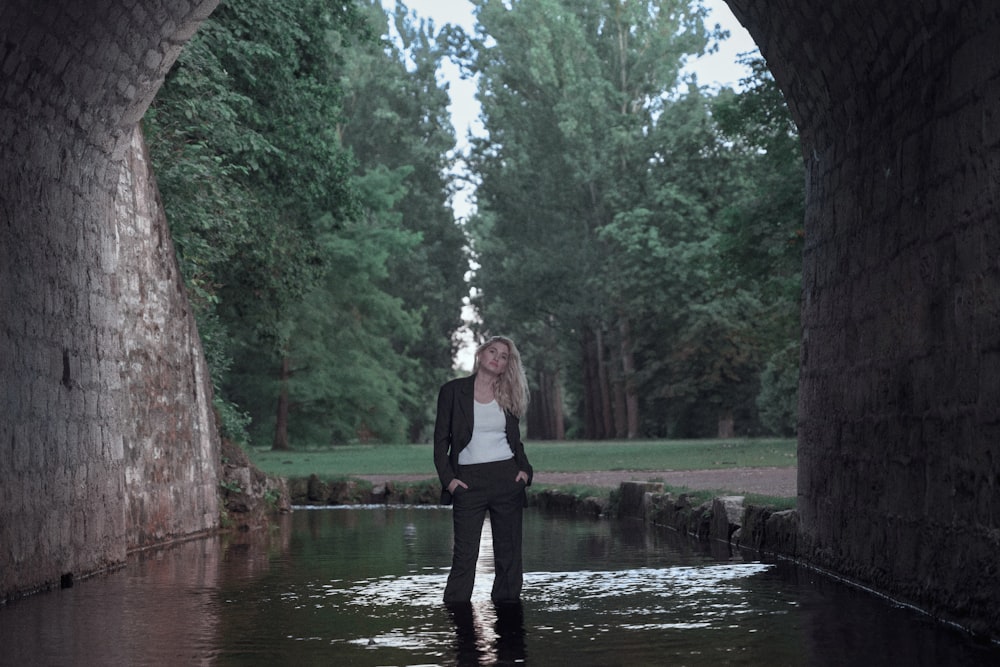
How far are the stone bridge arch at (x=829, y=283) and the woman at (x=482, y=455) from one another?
8.10 ft

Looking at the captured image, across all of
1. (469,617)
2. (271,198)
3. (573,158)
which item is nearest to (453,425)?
(469,617)

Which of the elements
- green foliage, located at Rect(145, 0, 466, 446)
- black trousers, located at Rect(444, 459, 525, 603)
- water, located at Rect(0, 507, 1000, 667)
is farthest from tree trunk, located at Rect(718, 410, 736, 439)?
black trousers, located at Rect(444, 459, 525, 603)

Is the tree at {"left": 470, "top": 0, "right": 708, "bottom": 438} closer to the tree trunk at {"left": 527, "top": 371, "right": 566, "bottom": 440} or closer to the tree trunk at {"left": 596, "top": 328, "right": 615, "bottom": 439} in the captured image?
the tree trunk at {"left": 596, "top": 328, "right": 615, "bottom": 439}

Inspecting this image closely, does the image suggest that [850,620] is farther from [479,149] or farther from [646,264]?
[479,149]

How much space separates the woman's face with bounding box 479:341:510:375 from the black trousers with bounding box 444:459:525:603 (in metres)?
0.58

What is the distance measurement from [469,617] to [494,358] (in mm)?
1616

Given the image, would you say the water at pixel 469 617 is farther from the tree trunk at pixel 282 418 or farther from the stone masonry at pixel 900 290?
the tree trunk at pixel 282 418

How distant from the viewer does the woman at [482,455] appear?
9.71 meters

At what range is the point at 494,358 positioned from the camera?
9.73 m

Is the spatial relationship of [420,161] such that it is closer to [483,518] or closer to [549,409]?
[549,409]

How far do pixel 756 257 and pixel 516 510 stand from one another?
2050 centimetres

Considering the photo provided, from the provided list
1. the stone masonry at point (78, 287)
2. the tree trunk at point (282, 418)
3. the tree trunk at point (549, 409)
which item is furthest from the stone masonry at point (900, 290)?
the tree trunk at point (549, 409)

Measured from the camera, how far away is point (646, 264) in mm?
49969

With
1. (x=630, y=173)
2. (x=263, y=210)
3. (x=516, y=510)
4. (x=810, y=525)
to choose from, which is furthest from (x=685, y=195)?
(x=516, y=510)
